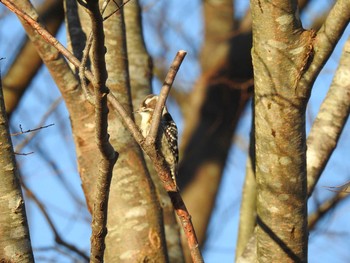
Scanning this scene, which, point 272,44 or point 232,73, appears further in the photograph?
point 232,73

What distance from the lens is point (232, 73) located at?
844cm

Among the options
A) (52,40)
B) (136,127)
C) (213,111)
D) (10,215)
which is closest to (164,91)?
(136,127)

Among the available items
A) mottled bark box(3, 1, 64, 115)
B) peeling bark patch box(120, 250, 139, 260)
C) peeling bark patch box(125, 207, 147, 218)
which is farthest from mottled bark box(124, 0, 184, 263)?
mottled bark box(3, 1, 64, 115)

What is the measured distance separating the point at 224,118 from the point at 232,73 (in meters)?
0.55

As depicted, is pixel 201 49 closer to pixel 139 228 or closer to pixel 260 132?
pixel 139 228

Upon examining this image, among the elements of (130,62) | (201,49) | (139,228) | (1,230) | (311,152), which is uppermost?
(201,49)

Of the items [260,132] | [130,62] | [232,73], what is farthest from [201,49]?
[260,132]

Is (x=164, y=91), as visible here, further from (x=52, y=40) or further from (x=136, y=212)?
(x=136, y=212)

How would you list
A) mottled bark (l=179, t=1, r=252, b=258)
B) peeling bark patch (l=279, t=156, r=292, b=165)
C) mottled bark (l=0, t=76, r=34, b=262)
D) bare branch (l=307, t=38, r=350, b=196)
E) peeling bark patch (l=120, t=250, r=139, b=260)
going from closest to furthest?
1. mottled bark (l=0, t=76, r=34, b=262)
2. peeling bark patch (l=279, t=156, r=292, b=165)
3. peeling bark patch (l=120, t=250, r=139, b=260)
4. bare branch (l=307, t=38, r=350, b=196)
5. mottled bark (l=179, t=1, r=252, b=258)

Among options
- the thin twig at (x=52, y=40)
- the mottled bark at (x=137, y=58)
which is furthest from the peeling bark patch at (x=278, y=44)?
the mottled bark at (x=137, y=58)

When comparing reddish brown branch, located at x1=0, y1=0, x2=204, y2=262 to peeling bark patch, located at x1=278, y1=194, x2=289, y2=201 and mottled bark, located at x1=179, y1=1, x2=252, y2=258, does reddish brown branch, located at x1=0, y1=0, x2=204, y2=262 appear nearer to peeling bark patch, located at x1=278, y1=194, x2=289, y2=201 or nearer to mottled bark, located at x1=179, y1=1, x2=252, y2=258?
peeling bark patch, located at x1=278, y1=194, x2=289, y2=201

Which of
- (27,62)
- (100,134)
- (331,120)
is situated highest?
(27,62)

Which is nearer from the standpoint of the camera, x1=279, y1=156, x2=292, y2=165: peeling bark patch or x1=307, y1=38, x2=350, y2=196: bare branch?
x1=279, y1=156, x2=292, y2=165: peeling bark patch

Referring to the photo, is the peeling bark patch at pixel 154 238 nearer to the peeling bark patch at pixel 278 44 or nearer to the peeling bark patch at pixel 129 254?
the peeling bark patch at pixel 129 254
